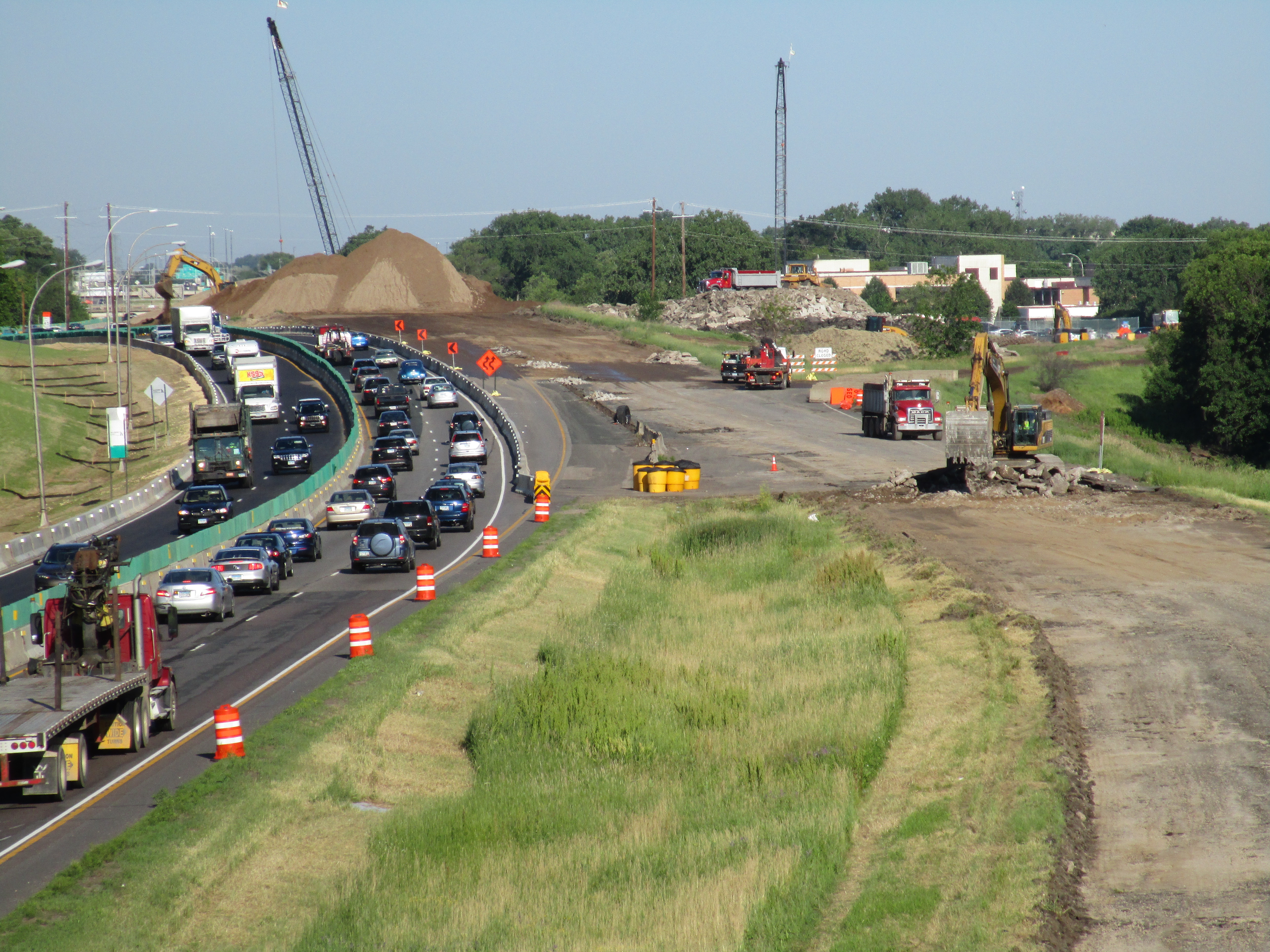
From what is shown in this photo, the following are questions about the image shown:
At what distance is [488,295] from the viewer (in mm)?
142000

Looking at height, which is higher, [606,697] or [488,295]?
[488,295]

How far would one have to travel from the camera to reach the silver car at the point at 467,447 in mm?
59344

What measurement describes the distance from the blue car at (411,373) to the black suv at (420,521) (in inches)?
1645

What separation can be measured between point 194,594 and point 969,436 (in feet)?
99.1

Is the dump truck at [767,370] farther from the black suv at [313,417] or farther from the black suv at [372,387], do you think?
the black suv at [313,417]

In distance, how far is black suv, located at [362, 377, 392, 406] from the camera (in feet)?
247

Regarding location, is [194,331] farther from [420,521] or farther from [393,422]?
[420,521]

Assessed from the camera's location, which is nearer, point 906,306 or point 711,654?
point 711,654

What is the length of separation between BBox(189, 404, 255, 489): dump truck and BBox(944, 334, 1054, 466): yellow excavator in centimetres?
3082

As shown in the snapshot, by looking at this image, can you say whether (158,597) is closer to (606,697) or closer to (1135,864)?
(606,697)

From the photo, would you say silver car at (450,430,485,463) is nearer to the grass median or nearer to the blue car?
the blue car

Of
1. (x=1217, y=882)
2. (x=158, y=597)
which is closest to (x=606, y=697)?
(x=1217, y=882)

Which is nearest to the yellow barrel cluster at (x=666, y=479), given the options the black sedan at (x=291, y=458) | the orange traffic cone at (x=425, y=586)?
the black sedan at (x=291, y=458)

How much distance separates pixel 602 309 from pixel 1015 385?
60106 millimetres
